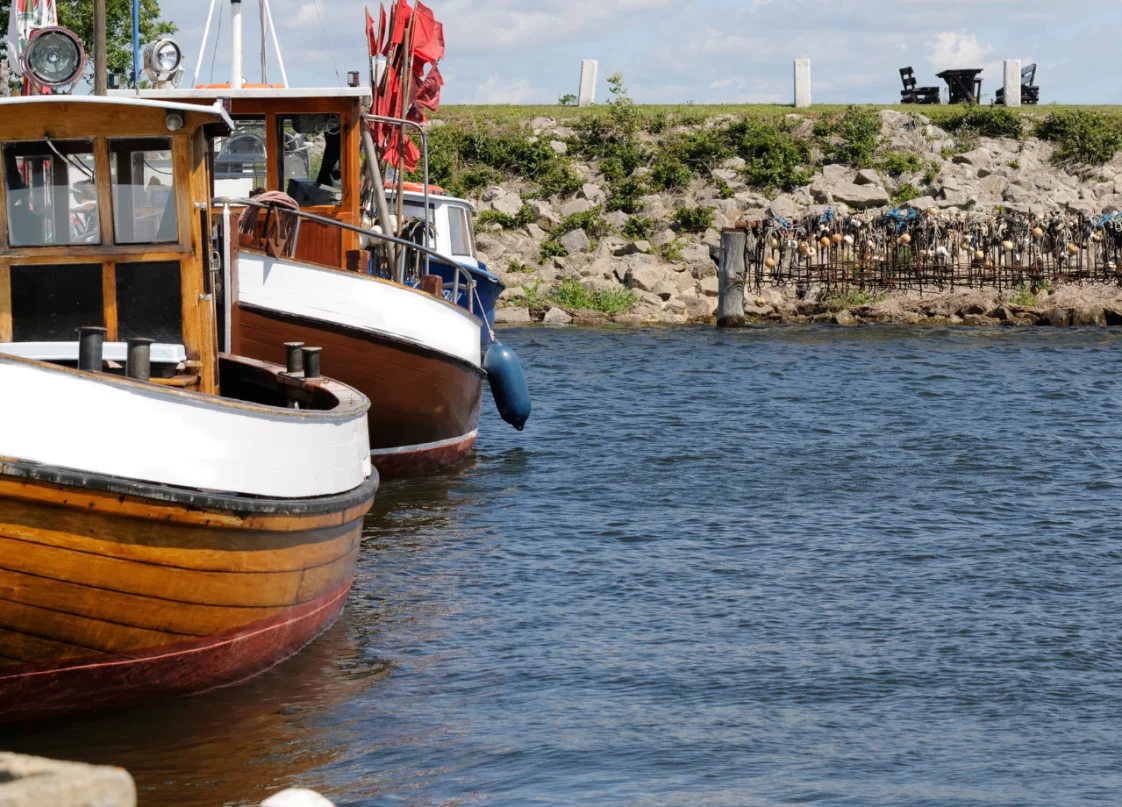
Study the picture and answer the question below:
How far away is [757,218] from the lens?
122ft

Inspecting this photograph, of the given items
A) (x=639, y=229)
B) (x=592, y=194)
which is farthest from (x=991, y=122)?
(x=592, y=194)

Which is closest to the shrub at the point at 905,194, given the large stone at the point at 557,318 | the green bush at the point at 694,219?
the green bush at the point at 694,219

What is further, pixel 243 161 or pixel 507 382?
pixel 507 382

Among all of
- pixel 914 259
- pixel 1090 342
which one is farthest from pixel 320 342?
pixel 914 259

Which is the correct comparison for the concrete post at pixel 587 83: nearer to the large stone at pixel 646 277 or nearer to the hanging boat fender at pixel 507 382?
the large stone at pixel 646 277

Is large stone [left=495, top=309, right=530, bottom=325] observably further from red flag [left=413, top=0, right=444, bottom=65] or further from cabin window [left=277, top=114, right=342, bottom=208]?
cabin window [left=277, top=114, right=342, bottom=208]

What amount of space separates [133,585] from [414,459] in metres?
8.02

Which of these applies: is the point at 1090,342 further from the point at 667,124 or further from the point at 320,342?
the point at 320,342

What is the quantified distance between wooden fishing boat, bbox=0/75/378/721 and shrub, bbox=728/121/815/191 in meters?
30.6

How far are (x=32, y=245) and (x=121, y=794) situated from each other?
5.11 m

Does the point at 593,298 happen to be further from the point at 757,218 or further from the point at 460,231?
the point at 460,231

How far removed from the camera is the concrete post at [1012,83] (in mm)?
44500

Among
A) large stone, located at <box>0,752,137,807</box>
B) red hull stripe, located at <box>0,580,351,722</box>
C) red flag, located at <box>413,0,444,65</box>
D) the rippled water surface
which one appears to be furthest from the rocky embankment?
large stone, located at <box>0,752,137,807</box>

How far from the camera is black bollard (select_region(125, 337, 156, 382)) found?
755 cm
